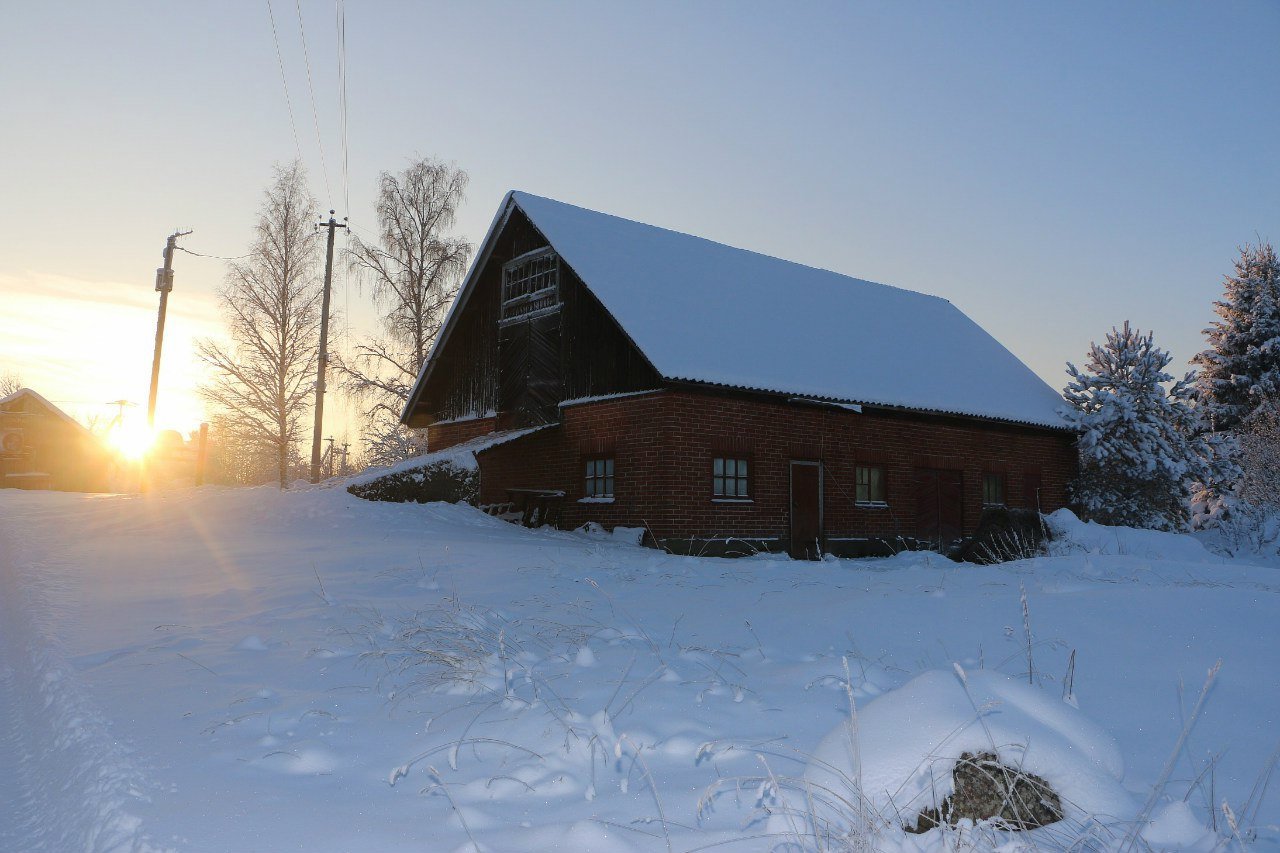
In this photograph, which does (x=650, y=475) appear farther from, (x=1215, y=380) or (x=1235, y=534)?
(x=1215, y=380)

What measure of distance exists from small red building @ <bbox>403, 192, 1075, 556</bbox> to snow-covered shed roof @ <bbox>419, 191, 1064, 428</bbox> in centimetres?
6

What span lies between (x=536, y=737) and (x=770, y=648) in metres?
2.04

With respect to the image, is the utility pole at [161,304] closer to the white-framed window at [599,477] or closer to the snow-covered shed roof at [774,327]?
the snow-covered shed roof at [774,327]

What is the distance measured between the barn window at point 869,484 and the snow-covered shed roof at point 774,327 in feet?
4.70

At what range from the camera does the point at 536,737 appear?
12.3 feet

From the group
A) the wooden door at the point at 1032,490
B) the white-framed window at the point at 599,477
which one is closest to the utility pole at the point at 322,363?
the white-framed window at the point at 599,477

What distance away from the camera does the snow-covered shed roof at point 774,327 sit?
51.7 ft

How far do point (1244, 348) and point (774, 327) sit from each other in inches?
855

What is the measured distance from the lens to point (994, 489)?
20.2 m

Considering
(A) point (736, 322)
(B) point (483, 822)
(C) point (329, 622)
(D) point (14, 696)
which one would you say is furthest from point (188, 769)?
(A) point (736, 322)

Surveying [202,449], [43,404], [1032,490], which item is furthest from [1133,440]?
[43,404]

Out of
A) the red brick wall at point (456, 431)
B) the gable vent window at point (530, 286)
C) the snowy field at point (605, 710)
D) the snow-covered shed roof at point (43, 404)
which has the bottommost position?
the snowy field at point (605, 710)

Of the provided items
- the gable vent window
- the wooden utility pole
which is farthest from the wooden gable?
the wooden utility pole

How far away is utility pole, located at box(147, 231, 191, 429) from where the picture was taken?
26.1m
